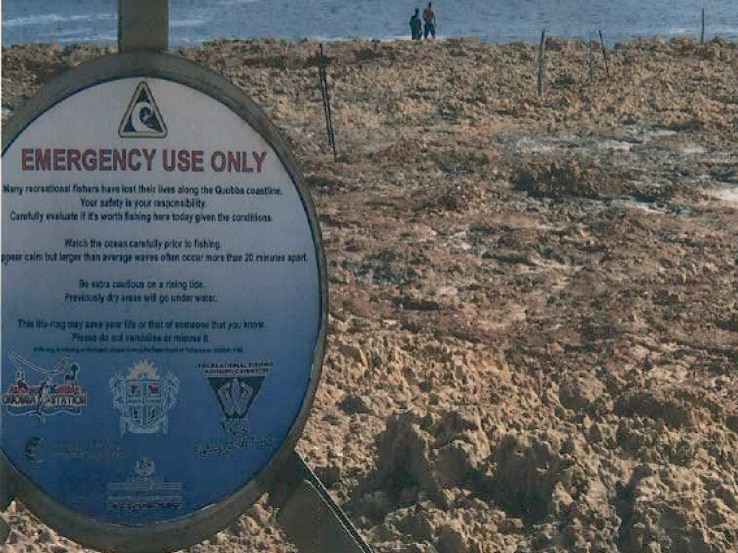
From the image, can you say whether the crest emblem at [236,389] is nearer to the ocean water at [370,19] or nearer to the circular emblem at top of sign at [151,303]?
the circular emblem at top of sign at [151,303]

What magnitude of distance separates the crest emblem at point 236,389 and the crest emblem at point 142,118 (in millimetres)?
607

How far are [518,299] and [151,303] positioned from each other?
7.39 m

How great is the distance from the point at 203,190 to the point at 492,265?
27.0ft

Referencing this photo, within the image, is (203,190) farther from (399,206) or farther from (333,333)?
(399,206)

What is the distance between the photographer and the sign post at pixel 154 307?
3314 millimetres

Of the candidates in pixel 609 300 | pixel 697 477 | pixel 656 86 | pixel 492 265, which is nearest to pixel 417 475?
pixel 697 477

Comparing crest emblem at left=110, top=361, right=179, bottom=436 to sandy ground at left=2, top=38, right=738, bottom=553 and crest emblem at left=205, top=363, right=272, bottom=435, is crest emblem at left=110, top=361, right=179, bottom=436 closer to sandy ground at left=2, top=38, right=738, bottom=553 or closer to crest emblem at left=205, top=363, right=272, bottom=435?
crest emblem at left=205, top=363, right=272, bottom=435

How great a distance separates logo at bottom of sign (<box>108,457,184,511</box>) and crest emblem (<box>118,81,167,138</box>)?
0.82 m

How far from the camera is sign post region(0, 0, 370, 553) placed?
3.31 m

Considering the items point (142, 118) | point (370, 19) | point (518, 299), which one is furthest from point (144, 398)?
point (370, 19)

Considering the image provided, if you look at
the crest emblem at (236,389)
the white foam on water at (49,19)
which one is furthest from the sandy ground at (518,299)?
the white foam on water at (49,19)

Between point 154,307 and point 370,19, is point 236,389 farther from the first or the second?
point 370,19

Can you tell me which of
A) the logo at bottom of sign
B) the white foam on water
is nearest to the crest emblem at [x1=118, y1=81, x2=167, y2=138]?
the logo at bottom of sign

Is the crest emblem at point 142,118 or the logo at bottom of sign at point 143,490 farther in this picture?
the logo at bottom of sign at point 143,490
